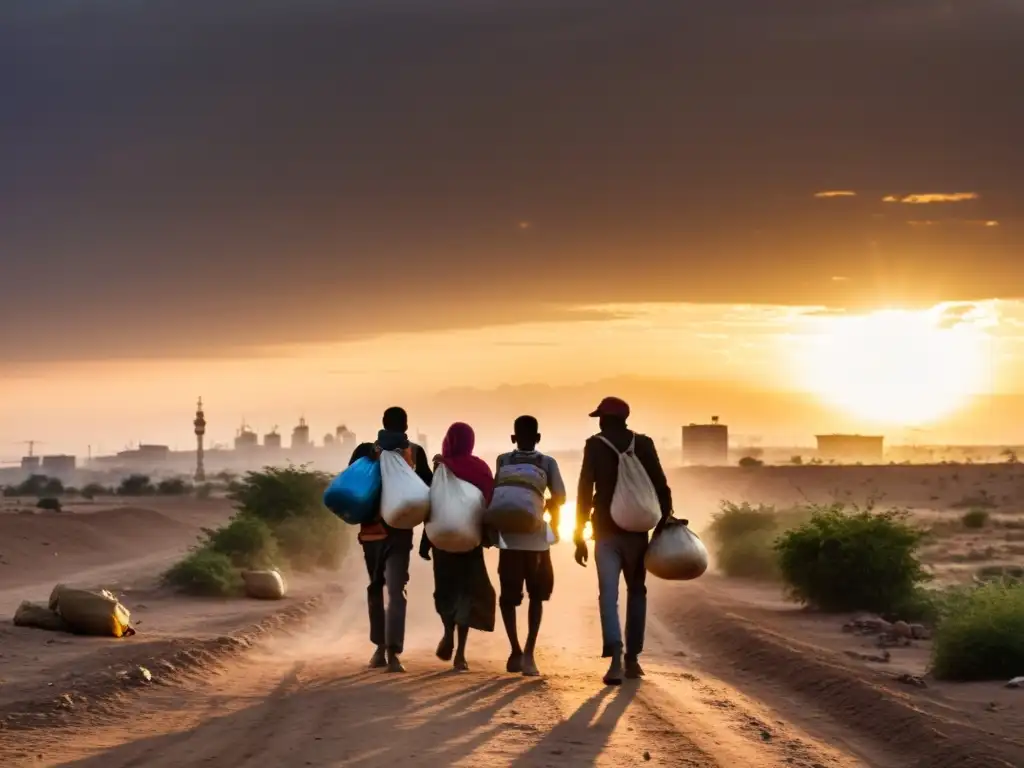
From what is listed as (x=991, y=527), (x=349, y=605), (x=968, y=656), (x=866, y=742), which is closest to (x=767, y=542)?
(x=349, y=605)

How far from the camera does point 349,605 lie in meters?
29.0

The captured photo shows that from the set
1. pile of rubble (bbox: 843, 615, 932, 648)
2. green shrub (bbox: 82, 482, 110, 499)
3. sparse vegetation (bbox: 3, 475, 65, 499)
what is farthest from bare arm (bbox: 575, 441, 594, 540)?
sparse vegetation (bbox: 3, 475, 65, 499)

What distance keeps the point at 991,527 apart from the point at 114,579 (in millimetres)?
44518

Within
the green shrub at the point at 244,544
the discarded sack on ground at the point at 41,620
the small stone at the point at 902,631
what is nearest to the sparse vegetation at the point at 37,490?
the green shrub at the point at 244,544

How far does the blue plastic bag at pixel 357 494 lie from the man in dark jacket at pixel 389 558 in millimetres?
162

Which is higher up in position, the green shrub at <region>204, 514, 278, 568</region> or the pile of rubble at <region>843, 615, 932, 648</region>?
the green shrub at <region>204, 514, 278, 568</region>

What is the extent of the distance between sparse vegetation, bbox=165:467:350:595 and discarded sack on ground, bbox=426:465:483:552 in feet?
49.3

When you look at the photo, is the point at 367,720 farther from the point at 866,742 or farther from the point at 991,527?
the point at 991,527

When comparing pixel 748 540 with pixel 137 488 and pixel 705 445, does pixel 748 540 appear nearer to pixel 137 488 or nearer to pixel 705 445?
pixel 137 488

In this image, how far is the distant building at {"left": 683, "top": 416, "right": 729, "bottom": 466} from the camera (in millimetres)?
179000

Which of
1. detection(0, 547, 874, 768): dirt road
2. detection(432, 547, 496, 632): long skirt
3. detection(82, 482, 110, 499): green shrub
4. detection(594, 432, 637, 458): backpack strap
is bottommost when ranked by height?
detection(0, 547, 874, 768): dirt road

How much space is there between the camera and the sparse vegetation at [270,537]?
102 feet

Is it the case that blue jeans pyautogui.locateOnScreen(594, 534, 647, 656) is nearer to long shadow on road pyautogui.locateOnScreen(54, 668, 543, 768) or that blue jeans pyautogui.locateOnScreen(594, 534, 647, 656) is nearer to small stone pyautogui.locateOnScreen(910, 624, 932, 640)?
A: long shadow on road pyautogui.locateOnScreen(54, 668, 543, 768)

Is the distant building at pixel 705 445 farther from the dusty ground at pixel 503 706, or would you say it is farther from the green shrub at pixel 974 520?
the dusty ground at pixel 503 706
